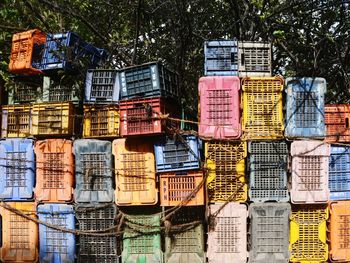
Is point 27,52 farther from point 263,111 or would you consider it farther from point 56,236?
point 263,111

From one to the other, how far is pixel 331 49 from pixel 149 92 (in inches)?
137

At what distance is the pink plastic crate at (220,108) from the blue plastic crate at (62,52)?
1.58 m

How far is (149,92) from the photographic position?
5.23m

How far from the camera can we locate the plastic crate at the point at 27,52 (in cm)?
555

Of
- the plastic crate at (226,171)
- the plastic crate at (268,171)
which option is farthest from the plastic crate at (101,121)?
the plastic crate at (268,171)

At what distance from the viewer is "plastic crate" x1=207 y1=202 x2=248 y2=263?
508cm

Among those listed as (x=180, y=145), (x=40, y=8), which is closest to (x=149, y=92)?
(x=180, y=145)

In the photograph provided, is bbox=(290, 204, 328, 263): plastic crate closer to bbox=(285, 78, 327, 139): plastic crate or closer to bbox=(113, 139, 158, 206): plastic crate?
bbox=(285, 78, 327, 139): plastic crate

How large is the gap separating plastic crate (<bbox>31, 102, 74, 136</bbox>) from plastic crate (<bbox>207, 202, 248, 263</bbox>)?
75.0 inches

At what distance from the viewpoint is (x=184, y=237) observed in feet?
17.2

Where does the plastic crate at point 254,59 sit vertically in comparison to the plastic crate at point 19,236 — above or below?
above

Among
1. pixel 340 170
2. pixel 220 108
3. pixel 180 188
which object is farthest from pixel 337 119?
pixel 180 188

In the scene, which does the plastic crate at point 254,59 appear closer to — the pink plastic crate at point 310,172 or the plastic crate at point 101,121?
the pink plastic crate at point 310,172

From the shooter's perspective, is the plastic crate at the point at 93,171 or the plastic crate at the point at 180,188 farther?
the plastic crate at the point at 93,171
